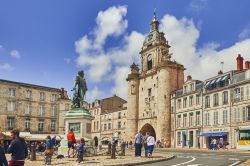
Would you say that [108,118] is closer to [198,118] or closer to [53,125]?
[53,125]

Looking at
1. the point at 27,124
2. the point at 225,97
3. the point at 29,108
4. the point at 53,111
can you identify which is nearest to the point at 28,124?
the point at 27,124

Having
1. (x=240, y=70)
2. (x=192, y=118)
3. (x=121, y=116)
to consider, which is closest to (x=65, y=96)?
(x=121, y=116)

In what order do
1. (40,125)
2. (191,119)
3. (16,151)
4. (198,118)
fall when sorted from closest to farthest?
(16,151)
(198,118)
(191,119)
(40,125)

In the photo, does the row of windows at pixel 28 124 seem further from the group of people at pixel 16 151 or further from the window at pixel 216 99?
the group of people at pixel 16 151

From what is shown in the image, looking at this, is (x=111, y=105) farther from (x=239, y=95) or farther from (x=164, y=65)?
(x=239, y=95)

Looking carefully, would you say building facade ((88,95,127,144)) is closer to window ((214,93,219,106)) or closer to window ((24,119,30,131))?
window ((24,119,30,131))

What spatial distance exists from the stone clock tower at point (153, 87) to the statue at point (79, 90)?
3704cm

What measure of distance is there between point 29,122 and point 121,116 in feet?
70.8

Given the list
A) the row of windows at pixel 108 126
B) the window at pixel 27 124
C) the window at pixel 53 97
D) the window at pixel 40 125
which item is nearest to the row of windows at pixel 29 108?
the window at pixel 53 97

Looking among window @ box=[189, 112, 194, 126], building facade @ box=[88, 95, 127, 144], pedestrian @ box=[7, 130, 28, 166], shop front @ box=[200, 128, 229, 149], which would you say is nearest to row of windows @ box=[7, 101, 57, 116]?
building facade @ box=[88, 95, 127, 144]

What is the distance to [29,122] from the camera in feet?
206

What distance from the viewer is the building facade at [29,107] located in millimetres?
59969

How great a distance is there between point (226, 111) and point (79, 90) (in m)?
28.9

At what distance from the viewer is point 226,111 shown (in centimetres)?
4938
